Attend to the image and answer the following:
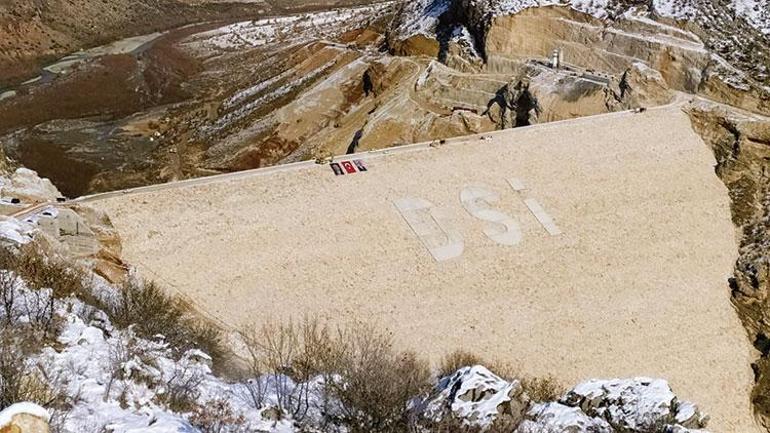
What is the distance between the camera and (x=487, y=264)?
24250mm

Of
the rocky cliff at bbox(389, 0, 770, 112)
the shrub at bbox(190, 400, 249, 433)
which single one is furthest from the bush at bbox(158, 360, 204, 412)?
the rocky cliff at bbox(389, 0, 770, 112)

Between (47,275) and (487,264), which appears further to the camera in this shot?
(487,264)

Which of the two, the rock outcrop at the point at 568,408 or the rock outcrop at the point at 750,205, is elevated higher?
the rock outcrop at the point at 568,408

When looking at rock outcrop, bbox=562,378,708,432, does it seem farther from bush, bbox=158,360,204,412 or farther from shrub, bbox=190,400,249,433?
bush, bbox=158,360,204,412

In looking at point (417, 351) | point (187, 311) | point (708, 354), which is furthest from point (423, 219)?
point (708, 354)

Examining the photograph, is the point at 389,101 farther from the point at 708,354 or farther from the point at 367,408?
the point at 367,408

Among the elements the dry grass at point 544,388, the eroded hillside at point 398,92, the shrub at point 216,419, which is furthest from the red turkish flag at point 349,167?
the shrub at point 216,419

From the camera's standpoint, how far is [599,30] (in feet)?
125

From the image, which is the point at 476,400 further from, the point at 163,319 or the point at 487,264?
the point at 487,264

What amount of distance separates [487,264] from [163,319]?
410 inches

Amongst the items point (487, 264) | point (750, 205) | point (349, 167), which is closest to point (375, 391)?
point (487, 264)

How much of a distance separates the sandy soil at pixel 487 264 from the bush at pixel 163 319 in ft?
3.66

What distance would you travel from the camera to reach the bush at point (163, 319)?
1684 centimetres

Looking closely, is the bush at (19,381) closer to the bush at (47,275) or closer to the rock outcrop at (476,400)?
the bush at (47,275)
